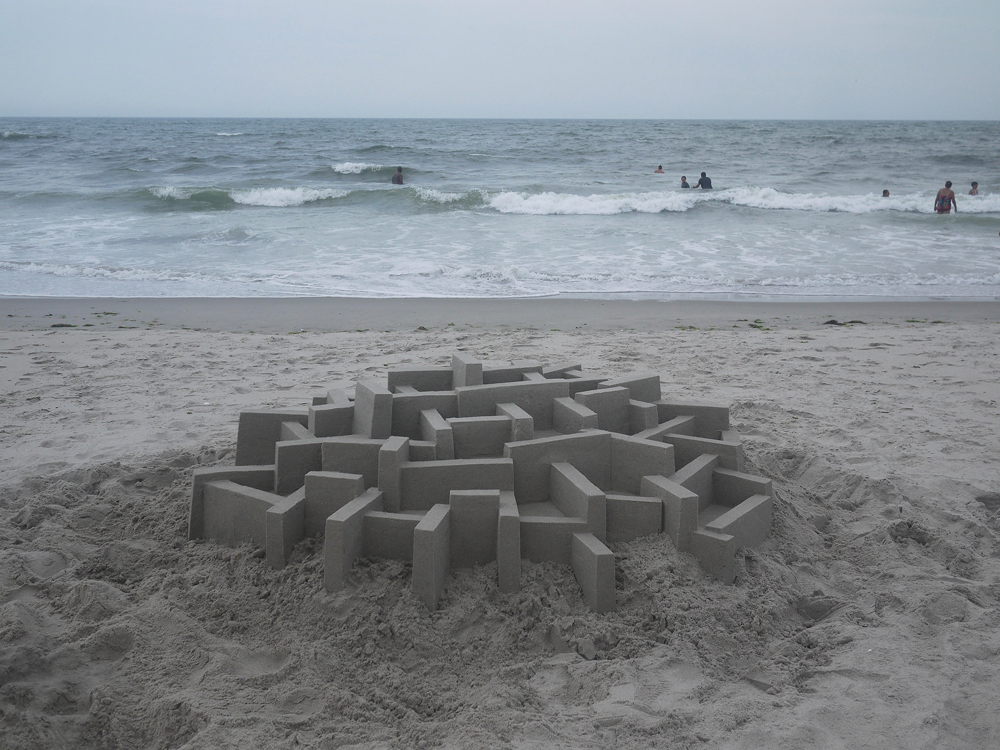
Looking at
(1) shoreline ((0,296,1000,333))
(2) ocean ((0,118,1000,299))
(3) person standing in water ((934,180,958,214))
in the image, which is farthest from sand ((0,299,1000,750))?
(3) person standing in water ((934,180,958,214))

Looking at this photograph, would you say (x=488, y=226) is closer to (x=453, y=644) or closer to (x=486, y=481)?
(x=486, y=481)

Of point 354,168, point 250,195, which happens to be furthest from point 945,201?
point 354,168

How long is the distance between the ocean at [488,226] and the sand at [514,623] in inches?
207

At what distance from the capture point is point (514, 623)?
2475mm

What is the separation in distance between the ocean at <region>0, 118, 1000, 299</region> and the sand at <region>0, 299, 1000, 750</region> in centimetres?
526

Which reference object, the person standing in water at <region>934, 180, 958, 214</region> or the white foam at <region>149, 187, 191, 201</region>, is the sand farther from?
the white foam at <region>149, 187, 191, 201</region>

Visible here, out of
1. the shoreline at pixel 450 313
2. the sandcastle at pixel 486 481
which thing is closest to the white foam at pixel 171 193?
the shoreline at pixel 450 313

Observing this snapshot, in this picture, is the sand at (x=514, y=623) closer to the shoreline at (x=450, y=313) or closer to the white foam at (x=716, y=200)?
the shoreline at (x=450, y=313)

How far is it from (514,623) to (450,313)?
18.4 feet

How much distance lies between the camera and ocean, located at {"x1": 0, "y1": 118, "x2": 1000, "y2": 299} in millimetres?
9680

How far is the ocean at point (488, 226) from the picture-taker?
9.68m

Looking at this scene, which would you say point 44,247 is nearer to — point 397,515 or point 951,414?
point 397,515

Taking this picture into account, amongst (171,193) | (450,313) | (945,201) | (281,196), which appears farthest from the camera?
(281,196)

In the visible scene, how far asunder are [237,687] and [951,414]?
4.37 m
